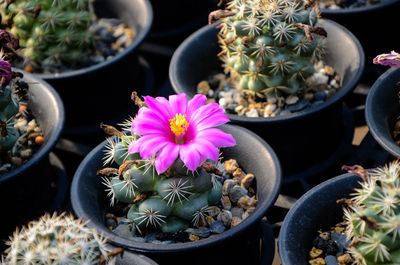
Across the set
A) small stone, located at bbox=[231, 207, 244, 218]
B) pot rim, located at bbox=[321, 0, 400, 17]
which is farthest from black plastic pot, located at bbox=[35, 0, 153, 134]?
small stone, located at bbox=[231, 207, 244, 218]

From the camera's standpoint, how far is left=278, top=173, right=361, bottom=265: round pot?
1860 millimetres

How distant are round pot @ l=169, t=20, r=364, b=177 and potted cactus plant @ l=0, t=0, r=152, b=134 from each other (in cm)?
31

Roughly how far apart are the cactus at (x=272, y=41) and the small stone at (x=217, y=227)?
0.67 metres

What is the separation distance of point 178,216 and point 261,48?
764 mm

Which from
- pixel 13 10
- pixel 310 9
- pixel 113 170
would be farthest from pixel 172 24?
pixel 113 170

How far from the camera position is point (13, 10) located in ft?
9.18

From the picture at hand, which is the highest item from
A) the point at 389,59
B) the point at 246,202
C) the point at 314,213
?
the point at 389,59

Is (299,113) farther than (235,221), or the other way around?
(299,113)

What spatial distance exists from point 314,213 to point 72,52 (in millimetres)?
1585

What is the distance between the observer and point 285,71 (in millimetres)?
2453

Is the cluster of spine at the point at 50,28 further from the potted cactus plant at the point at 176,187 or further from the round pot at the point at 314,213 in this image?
the round pot at the point at 314,213

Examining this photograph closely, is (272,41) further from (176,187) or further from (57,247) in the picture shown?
(57,247)

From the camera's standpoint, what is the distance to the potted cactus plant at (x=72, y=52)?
9.15 ft

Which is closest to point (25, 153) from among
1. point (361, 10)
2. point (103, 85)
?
point (103, 85)
